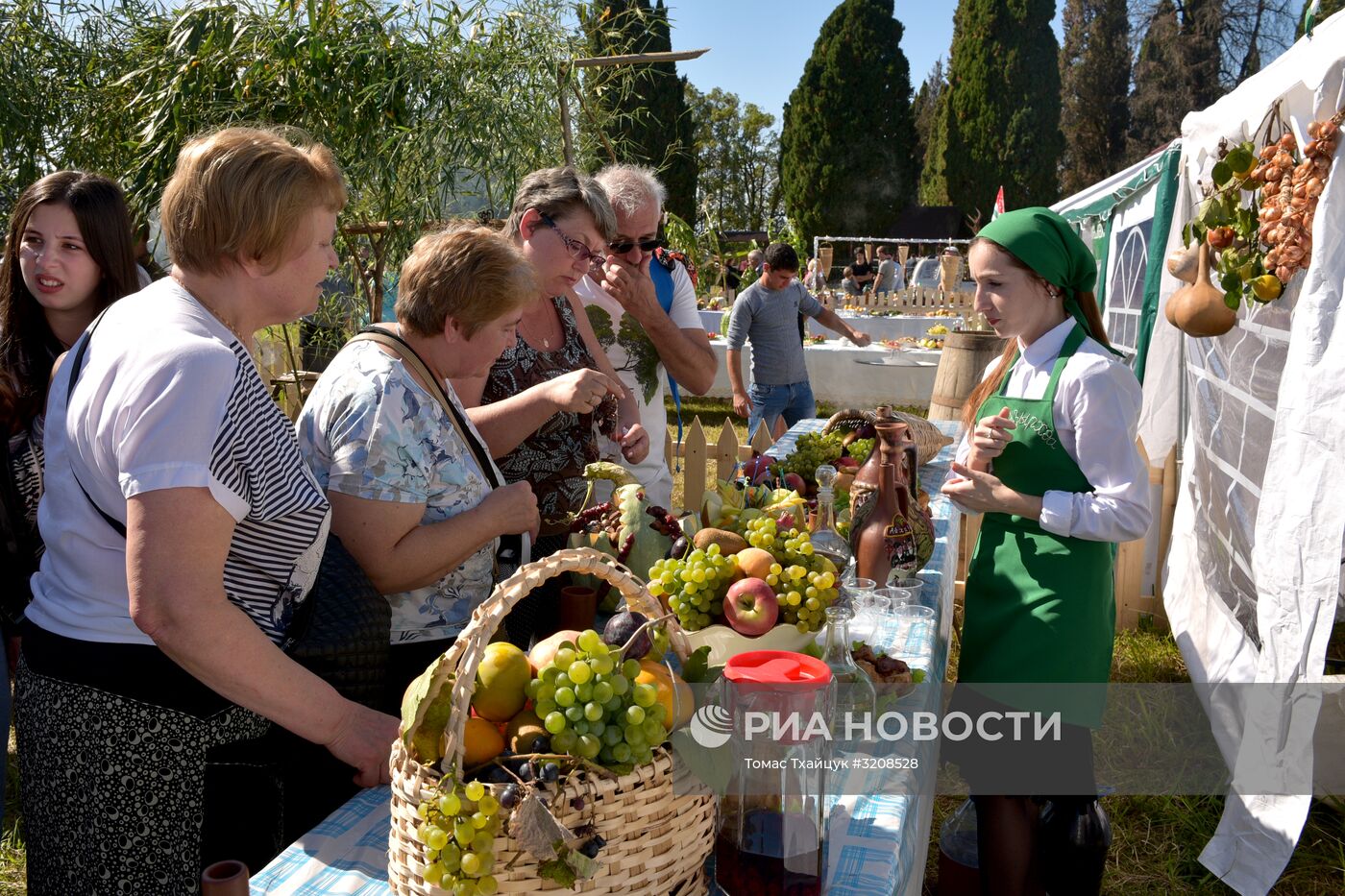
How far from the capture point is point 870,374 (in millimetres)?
9820

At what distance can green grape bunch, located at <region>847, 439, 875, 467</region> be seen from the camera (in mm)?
2996

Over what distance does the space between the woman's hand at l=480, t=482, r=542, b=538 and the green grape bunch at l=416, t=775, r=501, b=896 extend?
29.3 inches

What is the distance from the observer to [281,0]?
3783 mm

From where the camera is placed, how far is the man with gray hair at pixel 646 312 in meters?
2.83

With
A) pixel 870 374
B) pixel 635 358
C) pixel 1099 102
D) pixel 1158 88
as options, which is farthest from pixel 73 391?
pixel 1099 102

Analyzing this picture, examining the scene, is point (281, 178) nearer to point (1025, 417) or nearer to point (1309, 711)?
point (1025, 417)

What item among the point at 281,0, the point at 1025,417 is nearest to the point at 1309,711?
the point at 1025,417

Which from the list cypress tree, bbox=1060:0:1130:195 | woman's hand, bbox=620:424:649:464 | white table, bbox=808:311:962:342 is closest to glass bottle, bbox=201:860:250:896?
woman's hand, bbox=620:424:649:464

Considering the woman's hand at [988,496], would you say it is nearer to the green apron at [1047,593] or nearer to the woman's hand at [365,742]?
the green apron at [1047,593]

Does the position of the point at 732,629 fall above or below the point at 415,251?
below

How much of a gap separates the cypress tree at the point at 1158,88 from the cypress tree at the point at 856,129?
8619 mm

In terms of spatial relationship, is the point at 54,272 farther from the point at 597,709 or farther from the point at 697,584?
the point at 597,709

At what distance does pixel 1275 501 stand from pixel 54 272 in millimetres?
3258

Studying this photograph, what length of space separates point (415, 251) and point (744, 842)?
3.86 ft
